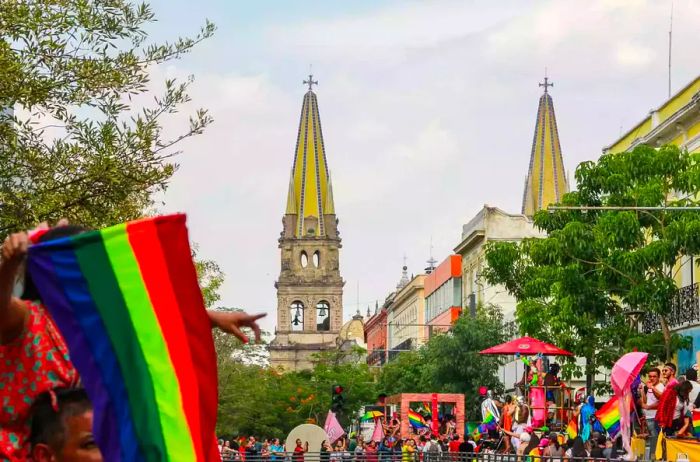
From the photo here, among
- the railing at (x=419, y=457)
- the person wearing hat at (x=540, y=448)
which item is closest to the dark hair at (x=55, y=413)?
the railing at (x=419, y=457)

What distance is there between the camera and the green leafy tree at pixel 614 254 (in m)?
38.4

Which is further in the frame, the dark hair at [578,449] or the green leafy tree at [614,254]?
the green leafy tree at [614,254]

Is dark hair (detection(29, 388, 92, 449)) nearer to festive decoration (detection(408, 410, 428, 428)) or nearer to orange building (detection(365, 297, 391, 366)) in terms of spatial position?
festive decoration (detection(408, 410, 428, 428))

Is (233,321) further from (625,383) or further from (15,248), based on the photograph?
(625,383)

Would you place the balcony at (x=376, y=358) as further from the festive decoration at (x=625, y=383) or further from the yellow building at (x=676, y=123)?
the festive decoration at (x=625, y=383)

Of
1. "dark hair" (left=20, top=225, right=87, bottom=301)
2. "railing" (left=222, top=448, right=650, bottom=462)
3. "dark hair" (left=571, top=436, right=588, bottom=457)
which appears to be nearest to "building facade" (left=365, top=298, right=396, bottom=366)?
"railing" (left=222, top=448, right=650, bottom=462)

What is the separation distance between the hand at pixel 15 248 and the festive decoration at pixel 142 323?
12 cm

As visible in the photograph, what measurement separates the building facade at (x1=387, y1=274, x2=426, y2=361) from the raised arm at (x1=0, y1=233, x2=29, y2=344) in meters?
109

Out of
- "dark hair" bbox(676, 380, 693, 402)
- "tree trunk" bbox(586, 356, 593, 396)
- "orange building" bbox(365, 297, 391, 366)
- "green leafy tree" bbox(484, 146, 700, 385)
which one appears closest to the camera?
"dark hair" bbox(676, 380, 693, 402)

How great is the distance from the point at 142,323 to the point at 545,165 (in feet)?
403

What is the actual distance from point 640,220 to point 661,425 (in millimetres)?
18467

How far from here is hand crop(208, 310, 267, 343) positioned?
616cm

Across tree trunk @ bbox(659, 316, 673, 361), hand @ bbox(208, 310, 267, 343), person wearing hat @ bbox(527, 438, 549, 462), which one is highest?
tree trunk @ bbox(659, 316, 673, 361)

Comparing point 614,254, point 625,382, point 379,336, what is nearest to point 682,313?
point 614,254
